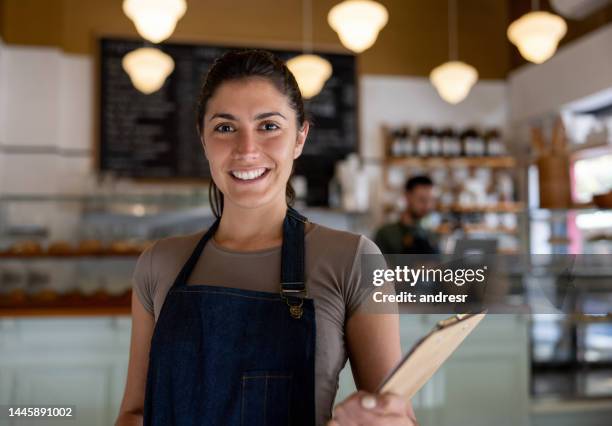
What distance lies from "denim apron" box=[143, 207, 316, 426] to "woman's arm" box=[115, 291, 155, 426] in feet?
0.23

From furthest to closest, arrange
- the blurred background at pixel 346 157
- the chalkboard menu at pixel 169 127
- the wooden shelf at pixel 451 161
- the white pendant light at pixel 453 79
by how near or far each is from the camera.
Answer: the wooden shelf at pixel 451 161
the chalkboard menu at pixel 169 127
the white pendant light at pixel 453 79
the blurred background at pixel 346 157

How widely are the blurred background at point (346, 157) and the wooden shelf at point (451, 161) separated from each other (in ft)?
0.05

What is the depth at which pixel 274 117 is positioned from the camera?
3.10ft

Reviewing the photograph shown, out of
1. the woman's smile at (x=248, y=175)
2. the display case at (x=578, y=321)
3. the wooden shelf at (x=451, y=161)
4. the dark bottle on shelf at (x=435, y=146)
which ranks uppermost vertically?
the dark bottle on shelf at (x=435, y=146)

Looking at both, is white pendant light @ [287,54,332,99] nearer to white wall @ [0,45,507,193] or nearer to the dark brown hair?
white wall @ [0,45,507,193]

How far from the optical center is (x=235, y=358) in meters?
0.88

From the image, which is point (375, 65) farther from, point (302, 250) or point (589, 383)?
point (302, 250)

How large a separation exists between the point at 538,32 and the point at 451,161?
1941mm

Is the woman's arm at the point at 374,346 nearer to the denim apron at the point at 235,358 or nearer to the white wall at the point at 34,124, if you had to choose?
the denim apron at the point at 235,358

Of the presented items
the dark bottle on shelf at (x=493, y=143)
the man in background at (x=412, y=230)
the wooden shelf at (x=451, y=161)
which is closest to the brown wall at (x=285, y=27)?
the dark bottle on shelf at (x=493, y=143)

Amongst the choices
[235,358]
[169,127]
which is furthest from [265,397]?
[169,127]

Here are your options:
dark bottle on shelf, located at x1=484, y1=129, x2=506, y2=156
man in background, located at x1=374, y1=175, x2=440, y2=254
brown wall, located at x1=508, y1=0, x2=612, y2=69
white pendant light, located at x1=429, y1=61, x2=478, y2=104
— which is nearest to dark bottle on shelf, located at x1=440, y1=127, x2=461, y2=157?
dark bottle on shelf, located at x1=484, y1=129, x2=506, y2=156

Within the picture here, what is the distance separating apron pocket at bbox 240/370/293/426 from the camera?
0.87 metres

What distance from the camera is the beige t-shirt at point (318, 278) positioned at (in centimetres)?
90
